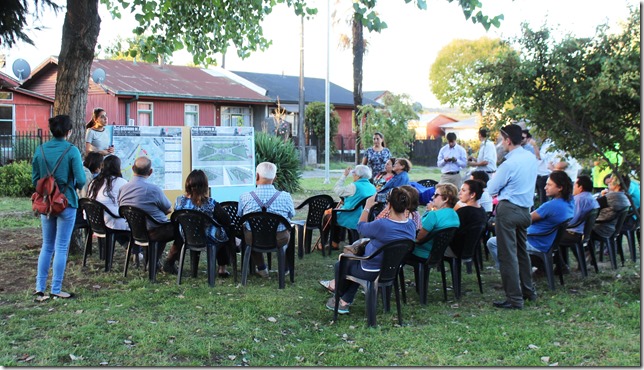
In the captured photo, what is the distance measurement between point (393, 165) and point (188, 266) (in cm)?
342

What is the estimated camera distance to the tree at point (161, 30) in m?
8.16

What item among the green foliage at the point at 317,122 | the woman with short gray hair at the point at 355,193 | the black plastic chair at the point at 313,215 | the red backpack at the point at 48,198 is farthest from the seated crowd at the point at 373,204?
the green foliage at the point at 317,122

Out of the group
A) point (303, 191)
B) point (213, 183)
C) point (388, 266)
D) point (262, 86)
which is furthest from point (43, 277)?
point (262, 86)

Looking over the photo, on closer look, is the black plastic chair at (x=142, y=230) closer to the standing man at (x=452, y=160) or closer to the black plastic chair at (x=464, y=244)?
the black plastic chair at (x=464, y=244)

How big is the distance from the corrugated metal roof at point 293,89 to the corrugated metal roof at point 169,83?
2508 millimetres

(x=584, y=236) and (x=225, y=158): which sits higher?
(x=225, y=158)

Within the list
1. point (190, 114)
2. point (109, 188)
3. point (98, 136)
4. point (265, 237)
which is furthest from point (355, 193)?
point (190, 114)

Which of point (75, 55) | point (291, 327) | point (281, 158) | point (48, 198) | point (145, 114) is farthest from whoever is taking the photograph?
point (145, 114)

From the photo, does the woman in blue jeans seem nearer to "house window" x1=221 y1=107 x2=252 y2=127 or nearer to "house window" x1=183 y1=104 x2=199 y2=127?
"house window" x1=183 y1=104 x2=199 y2=127

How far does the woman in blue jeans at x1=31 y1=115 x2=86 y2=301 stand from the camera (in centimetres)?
601

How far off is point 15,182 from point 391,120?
12.6 meters

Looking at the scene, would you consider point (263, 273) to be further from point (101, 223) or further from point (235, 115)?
point (235, 115)

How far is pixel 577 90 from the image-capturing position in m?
6.45

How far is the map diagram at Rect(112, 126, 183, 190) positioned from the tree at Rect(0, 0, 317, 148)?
1.25m
